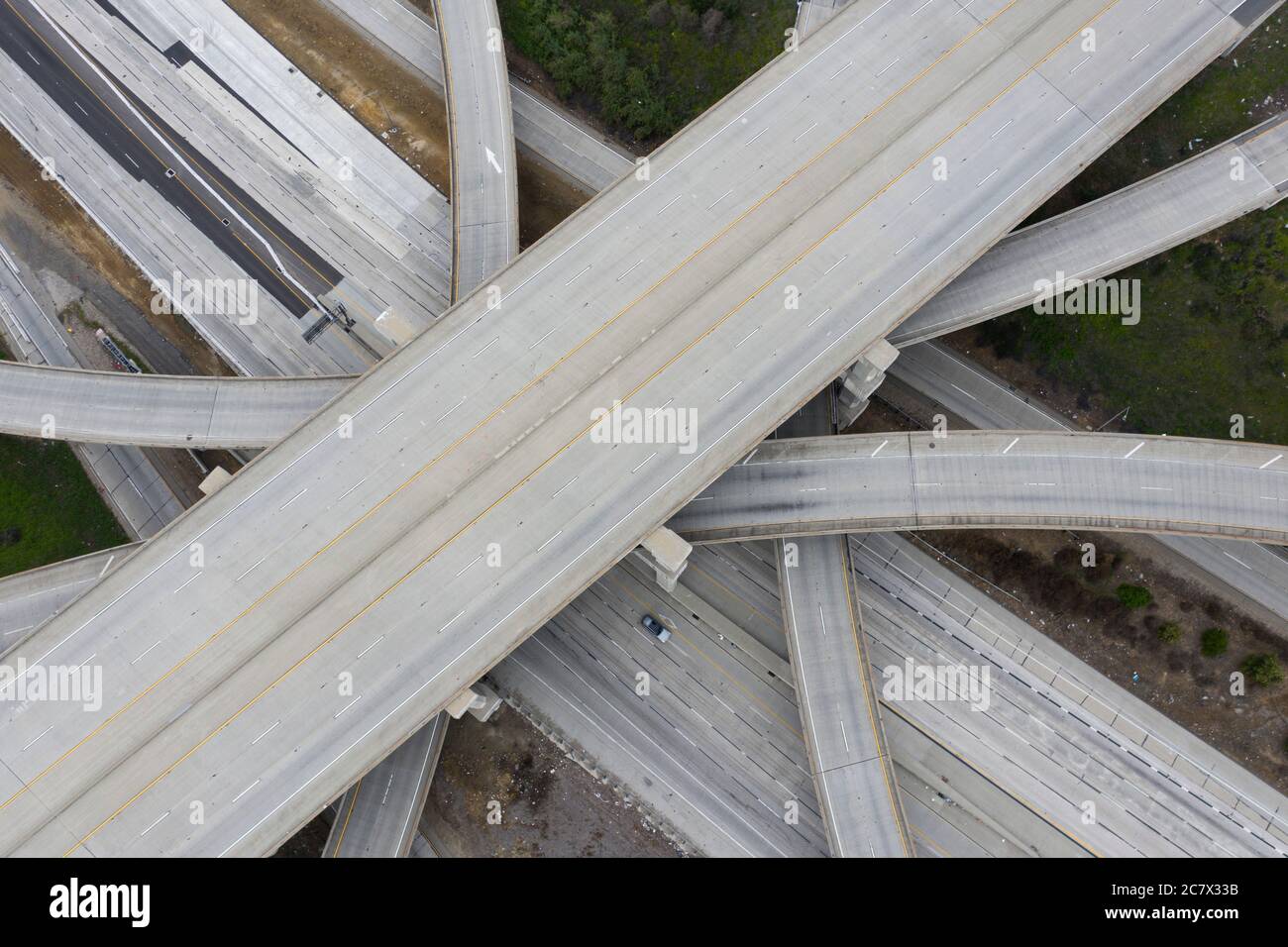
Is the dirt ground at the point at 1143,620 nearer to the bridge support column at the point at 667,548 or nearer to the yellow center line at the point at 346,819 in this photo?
the bridge support column at the point at 667,548

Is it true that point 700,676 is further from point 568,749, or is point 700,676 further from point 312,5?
point 312,5

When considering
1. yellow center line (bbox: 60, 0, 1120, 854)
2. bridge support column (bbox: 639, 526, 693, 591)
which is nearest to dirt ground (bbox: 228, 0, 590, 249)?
yellow center line (bbox: 60, 0, 1120, 854)

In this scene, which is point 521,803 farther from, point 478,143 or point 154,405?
point 478,143

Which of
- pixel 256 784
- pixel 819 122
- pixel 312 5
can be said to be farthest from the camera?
pixel 312 5

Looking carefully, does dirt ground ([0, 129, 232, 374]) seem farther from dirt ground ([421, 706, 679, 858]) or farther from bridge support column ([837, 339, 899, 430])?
bridge support column ([837, 339, 899, 430])

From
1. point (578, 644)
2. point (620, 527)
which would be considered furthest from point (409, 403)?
point (578, 644)

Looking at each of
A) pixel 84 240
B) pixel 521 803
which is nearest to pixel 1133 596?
pixel 521 803
